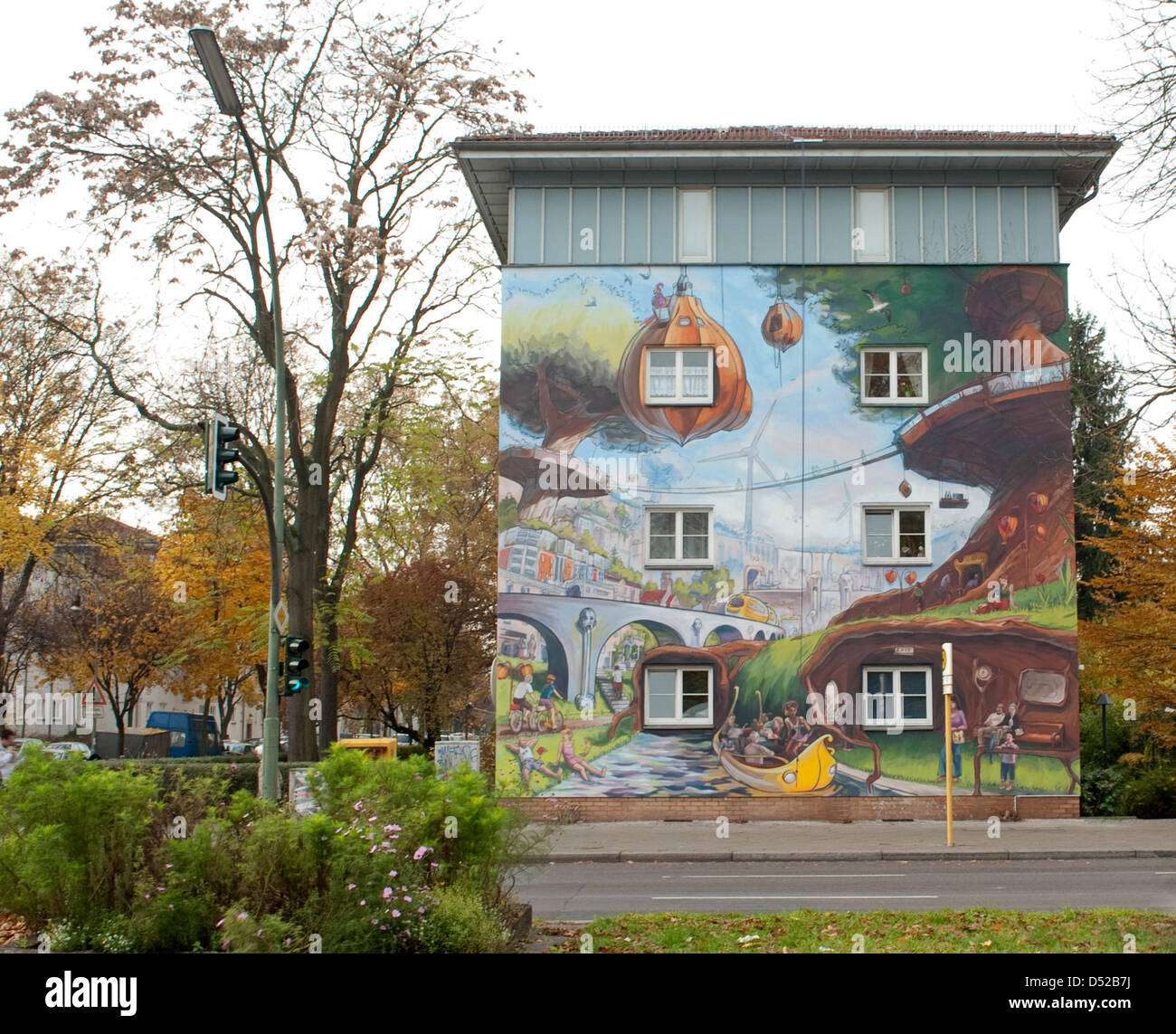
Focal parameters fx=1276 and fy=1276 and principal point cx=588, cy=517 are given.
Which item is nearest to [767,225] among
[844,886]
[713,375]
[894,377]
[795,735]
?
[713,375]

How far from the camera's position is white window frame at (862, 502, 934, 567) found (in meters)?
24.7

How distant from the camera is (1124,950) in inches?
358

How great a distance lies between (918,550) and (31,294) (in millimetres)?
21662

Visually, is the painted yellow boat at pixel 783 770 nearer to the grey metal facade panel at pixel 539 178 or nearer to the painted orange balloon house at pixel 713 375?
the painted orange balloon house at pixel 713 375

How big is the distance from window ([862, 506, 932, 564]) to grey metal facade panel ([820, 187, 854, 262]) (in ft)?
16.9

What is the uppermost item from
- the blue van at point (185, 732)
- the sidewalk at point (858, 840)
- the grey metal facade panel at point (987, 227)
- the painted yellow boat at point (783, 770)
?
the grey metal facade panel at point (987, 227)

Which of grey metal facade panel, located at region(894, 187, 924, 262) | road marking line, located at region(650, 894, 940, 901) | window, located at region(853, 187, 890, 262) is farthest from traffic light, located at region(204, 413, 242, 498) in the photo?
grey metal facade panel, located at region(894, 187, 924, 262)

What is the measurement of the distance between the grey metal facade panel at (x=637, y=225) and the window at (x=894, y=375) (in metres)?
4.89

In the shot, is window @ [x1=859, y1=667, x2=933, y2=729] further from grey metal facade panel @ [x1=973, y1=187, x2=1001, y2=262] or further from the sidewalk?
grey metal facade panel @ [x1=973, y1=187, x2=1001, y2=262]

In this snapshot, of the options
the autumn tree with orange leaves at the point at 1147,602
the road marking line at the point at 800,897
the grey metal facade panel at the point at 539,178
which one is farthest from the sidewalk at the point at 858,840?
the grey metal facade panel at the point at 539,178

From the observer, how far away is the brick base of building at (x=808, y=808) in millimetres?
24094

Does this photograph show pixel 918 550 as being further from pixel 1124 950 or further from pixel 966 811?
pixel 1124 950

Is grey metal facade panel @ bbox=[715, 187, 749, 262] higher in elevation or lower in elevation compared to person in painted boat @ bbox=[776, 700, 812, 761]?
higher

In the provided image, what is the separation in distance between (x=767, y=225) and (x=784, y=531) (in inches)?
246
